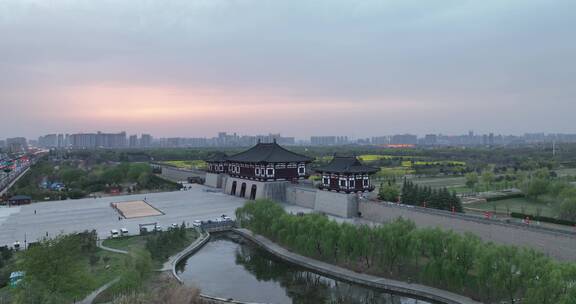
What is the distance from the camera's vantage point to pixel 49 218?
29719mm

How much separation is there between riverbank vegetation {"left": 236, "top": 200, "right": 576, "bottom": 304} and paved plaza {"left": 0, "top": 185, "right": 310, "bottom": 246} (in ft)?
36.8

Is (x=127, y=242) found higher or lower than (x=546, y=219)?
lower

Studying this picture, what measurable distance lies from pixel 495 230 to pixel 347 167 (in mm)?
11185

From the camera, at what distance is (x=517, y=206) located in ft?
111

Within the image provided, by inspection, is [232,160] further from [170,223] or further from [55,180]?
[55,180]

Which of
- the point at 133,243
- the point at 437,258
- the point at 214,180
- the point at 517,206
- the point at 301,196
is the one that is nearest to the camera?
the point at 437,258

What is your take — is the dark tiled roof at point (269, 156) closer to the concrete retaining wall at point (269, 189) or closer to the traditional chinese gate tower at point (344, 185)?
the concrete retaining wall at point (269, 189)

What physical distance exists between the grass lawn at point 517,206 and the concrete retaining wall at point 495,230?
10.6 meters

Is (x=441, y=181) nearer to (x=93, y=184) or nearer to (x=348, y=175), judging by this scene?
(x=348, y=175)

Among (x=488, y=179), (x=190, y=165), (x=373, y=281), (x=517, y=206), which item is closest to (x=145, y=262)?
(x=373, y=281)

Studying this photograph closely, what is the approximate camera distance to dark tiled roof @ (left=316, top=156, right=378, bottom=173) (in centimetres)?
2880

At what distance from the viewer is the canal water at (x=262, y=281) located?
15859 mm

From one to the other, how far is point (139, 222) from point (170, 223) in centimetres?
233

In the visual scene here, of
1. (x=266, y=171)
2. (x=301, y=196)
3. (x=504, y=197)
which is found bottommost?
(x=504, y=197)
